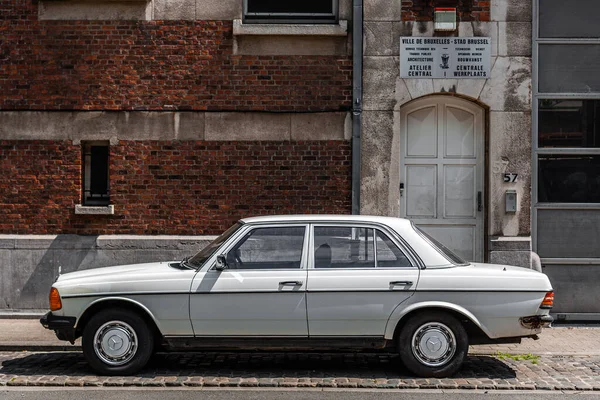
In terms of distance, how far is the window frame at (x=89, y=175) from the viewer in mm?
11648

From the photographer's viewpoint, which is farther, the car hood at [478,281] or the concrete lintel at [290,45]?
the concrete lintel at [290,45]

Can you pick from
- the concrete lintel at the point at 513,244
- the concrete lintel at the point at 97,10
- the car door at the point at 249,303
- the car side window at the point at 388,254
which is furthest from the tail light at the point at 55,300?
the concrete lintel at the point at 513,244

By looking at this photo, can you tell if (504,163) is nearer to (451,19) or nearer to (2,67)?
(451,19)

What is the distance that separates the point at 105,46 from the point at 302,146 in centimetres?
326

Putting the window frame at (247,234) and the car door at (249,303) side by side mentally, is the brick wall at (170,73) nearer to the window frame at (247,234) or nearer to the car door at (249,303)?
the window frame at (247,234)

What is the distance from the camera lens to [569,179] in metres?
11.5

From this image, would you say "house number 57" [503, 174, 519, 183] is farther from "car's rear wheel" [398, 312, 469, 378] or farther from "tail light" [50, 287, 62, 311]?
"tail light" [50, 287, 62, 311]

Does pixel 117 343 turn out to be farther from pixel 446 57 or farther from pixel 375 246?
pixel 446 57

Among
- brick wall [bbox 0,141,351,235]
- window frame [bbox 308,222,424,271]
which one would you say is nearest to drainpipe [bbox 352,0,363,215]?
brick wall [bbox 0,141,351,235]

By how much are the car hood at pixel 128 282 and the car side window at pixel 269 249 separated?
0.49 m

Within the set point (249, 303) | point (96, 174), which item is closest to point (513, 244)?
point (249, 303)

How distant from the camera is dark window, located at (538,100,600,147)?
1148 cm

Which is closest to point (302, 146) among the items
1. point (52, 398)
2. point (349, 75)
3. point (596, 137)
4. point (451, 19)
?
point (349, 75)

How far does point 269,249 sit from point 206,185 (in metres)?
3.90
